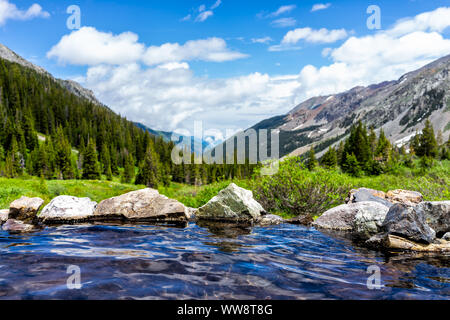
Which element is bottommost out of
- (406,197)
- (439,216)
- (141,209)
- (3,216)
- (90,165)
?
(3,216)

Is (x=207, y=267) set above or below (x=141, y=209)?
below

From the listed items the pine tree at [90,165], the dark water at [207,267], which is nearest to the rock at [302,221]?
the dark water at [207,267]

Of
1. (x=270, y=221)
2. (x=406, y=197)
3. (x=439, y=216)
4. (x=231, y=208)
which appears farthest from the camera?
(x=406, y=197)

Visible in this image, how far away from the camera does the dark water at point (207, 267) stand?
5.73 m

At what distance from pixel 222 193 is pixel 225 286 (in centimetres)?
917

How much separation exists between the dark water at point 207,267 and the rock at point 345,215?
1.36 m

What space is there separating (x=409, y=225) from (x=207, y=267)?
658 centimetres

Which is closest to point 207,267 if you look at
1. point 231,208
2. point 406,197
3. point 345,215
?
point 231,208

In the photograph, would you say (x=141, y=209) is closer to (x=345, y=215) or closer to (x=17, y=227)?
(x=17, y=227)

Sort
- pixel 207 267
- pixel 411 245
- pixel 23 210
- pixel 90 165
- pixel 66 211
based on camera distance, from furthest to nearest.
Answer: pixel 90 165 → pixel 66 211 → pixel 23 210 → pixel 411 245 → pixel 207 267

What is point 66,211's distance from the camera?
13.8 m
